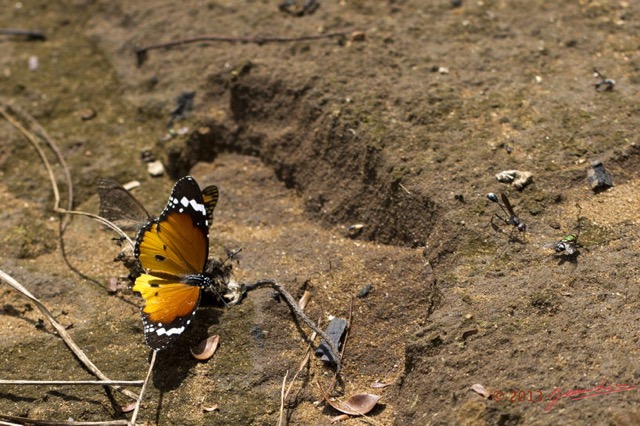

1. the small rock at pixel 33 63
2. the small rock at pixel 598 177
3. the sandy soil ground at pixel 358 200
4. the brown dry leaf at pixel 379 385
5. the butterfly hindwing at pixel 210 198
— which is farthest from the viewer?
the small rock at pixel 33 63

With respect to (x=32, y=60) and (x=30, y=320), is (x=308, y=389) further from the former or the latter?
(x=32, y=60)

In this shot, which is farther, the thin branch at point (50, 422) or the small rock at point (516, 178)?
the small rock at point (516, 178)

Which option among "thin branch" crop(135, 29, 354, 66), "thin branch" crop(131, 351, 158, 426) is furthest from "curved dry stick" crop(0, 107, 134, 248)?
"thin branch" crop(135, 29, 354, 66)

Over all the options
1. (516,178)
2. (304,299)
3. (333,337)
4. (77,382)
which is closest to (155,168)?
(304,299)

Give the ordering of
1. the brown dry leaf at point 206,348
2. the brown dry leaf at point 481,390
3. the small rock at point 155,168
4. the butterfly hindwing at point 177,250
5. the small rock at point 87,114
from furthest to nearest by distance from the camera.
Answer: the small rock at point 87,114 → the small rock at point 155,168 → the butterfly hindwing at point 177,250 → the brown dry leaf at point 206,348 → the brown dry leaf at point 481,390

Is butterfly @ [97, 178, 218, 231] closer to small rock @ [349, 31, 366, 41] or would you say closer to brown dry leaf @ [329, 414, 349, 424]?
brown dry leaf @ [329, 414, 349, 424]

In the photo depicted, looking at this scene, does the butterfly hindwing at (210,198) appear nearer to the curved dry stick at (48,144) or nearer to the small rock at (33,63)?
Result: the curved dry stick at (48,144)

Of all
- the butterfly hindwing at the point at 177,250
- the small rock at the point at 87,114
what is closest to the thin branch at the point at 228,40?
the small rock at the point at 87,114
